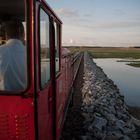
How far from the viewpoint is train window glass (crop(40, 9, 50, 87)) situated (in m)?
4.30

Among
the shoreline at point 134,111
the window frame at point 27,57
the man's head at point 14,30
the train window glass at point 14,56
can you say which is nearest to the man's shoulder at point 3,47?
the train window glass at point 14,56

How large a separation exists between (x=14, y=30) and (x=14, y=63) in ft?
1.38

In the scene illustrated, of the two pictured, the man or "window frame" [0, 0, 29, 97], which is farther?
the man

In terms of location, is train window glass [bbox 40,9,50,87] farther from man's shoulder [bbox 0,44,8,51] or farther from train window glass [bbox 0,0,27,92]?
man's shoulder [bbox 0,44,8,51]

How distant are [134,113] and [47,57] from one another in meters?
12.4

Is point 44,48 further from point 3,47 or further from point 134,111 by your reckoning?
point 134,111

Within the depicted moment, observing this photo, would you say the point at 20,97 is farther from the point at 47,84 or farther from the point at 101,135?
the point at 101,135

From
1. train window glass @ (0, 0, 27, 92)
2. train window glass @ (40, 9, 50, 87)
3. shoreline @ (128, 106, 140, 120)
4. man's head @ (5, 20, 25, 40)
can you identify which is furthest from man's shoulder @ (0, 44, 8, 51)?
shoreline @ (128, 106, 140, 120)

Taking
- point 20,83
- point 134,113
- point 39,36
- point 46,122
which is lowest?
point 134,113

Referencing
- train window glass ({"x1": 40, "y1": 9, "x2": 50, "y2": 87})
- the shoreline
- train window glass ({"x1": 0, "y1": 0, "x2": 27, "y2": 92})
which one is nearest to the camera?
train window glass ({"x1": 0, "y1": 0, "x2": 27, "y2": 92})

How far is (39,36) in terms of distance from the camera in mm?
4047

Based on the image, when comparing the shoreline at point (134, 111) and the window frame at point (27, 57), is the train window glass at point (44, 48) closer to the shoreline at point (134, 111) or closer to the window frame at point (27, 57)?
the window frame at point (27, 57)

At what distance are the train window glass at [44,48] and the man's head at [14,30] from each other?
30 centimetres

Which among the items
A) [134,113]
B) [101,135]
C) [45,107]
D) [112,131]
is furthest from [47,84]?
[134,113]
